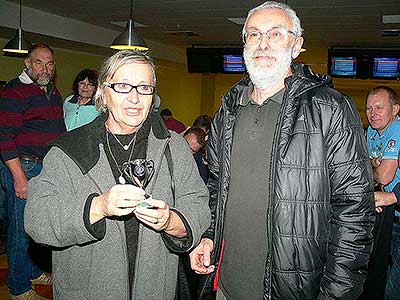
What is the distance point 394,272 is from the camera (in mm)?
3604

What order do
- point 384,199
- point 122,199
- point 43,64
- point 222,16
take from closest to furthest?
point 122,199 < point 384,199 < point 43,64 < point 222,16

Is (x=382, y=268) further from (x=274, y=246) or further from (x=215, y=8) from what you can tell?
(x=215, y=8)

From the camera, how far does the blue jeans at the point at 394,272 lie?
11.7 feet

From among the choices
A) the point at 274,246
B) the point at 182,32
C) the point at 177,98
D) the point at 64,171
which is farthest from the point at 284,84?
the point at 177,98

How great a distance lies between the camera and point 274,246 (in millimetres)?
2123

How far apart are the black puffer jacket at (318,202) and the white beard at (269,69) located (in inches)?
6.4

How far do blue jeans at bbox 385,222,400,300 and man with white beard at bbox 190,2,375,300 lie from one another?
160 centimetres

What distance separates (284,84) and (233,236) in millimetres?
740

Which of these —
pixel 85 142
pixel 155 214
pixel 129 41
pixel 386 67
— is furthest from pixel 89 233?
pixel 386 67

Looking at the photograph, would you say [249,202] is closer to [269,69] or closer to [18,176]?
[269,69]

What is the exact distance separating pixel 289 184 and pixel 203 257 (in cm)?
61

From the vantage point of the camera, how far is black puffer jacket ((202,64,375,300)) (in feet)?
6.77

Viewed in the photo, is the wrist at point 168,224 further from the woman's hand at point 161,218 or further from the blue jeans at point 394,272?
the blue jeans at point 394,272

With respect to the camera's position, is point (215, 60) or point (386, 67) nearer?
point (386, 67)
